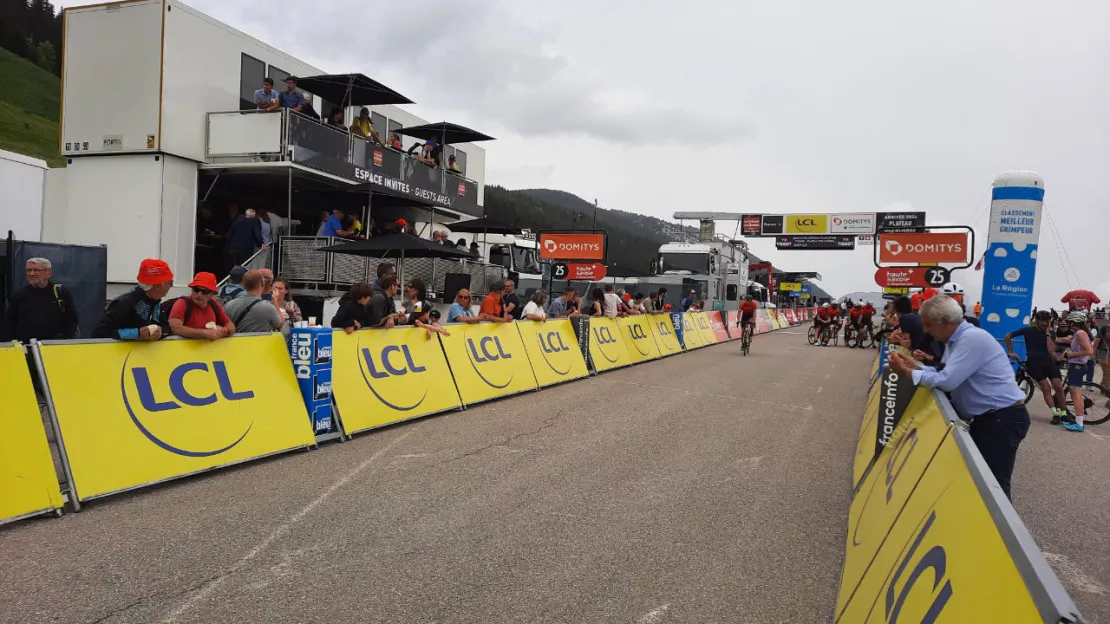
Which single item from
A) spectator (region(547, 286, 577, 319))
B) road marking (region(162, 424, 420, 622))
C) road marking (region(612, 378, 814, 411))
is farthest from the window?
road marking (region(162, 424, 420, 622))

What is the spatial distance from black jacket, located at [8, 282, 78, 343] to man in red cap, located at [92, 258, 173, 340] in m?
2.34

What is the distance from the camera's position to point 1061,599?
5.07 ft

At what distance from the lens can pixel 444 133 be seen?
66.4 ft

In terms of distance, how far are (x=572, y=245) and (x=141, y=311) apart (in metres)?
14.0

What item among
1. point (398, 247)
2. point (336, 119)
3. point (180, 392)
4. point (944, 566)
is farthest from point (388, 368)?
point (336, 119)

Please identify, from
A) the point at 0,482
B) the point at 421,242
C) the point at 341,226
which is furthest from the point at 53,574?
the point at 341,226

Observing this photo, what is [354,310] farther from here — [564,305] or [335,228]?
[335,228]

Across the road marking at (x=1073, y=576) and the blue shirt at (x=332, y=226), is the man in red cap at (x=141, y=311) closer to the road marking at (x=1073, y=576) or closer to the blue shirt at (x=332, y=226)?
the road marking at (x=1073, y=576)

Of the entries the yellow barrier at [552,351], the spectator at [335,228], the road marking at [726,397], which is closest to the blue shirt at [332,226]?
the spectator at [335,228]

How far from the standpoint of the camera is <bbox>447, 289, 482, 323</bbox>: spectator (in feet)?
34.1

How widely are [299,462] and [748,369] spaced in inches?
462

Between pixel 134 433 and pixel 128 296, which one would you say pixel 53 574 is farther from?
pixel 128 296

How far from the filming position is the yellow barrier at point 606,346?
47.0ft

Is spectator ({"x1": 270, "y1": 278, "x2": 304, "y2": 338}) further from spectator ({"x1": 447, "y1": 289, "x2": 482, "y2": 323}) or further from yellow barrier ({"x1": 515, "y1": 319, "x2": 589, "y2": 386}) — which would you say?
yellow barrier ({"x1": 515, "y1": 319, "x2": 589, "y2": 386})
